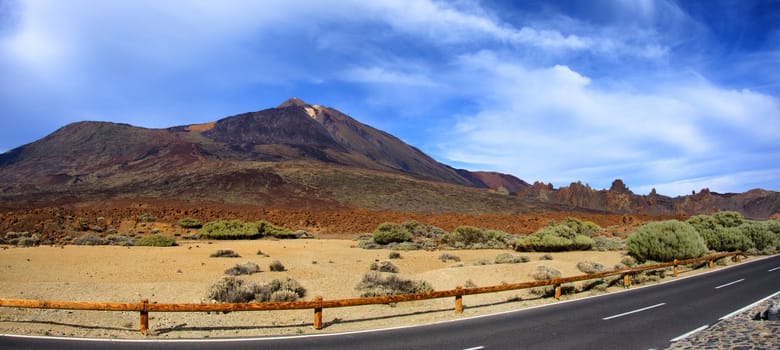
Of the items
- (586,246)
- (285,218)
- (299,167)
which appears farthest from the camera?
(299,167)

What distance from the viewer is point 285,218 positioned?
52.1 meters

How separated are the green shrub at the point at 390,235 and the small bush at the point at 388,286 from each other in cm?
1681

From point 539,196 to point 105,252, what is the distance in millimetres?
142753

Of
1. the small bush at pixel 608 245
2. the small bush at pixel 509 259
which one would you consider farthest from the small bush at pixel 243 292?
the small bush at pixel 608 245

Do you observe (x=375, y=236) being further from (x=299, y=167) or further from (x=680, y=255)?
(x=299, y=167)

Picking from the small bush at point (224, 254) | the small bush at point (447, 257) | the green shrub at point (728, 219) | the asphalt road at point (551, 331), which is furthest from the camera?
the green shrub at point (728, 219)

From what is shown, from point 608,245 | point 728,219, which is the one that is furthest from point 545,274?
point 728,219

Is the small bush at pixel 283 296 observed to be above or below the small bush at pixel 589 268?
above

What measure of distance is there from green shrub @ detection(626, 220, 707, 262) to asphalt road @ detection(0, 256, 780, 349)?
9862 millimetres

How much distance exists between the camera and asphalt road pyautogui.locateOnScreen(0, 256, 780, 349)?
827 centimetres

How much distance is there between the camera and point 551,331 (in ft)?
30.8

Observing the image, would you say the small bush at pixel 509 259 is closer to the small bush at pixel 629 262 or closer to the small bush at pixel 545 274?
the small bush at pixel 545 274

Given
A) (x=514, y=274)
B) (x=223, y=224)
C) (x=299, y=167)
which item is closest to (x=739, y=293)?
(x=514, y=274)

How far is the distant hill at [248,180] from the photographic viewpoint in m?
79.7
